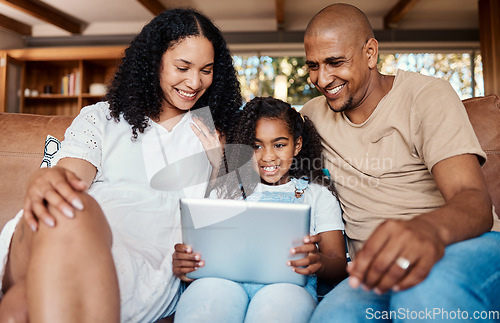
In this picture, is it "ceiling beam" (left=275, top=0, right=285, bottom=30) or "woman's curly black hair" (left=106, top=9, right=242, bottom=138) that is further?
"ceiling beam" (left=275, top=0, right=285, bottom=30)

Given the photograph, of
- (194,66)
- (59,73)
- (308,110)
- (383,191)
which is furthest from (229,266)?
(59,73)

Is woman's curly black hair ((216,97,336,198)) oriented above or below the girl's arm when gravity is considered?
above

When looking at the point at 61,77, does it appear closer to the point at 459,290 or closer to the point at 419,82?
the point at 419,82

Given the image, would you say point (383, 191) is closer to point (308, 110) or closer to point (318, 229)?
point (318, 229)

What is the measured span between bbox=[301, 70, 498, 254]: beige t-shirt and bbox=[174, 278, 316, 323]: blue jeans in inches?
14.0

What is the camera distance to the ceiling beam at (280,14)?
502 centimetres

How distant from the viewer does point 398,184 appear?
1.33 m

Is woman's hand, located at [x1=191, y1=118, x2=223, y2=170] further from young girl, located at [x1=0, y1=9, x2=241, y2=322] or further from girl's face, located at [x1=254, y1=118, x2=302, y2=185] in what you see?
girl's face, located at [x1=254, y1=118, x2=302, y2=185]

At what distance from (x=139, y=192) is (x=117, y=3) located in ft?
15.8

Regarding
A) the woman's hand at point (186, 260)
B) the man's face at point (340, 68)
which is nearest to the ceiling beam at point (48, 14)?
the man's face at point (340, 68)

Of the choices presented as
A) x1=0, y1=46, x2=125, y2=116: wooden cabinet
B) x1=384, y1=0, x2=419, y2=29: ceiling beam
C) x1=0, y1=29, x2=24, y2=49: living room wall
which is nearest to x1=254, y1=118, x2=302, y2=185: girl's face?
x1=384, y1=0, x2=419, y2=29: ceiling beam

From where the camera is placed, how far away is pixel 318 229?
1356 mm

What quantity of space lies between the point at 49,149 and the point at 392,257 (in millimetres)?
1328

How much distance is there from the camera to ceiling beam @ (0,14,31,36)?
5.85 metres
